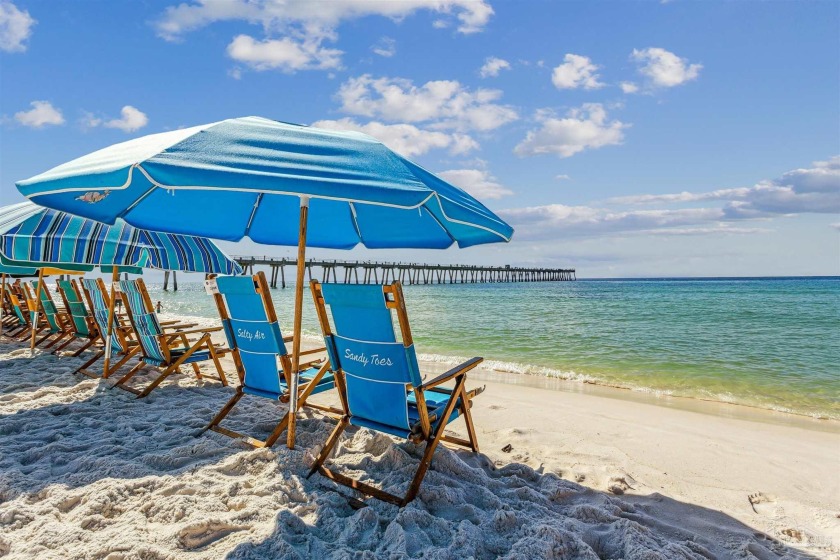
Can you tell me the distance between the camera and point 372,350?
8.54 feet

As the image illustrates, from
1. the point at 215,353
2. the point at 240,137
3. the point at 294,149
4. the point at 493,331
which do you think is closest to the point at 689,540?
the point at 294,149

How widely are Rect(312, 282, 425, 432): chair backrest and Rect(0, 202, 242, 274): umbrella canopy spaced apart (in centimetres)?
309

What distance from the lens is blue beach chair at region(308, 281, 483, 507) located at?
2473mm

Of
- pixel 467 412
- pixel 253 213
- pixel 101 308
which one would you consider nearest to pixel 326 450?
pixel 467 412

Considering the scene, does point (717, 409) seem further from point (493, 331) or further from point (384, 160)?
point (493, 331)

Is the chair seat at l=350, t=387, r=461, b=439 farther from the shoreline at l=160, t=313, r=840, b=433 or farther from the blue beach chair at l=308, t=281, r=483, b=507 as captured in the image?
the shoreline at l=160, t=313, r=840, b=433

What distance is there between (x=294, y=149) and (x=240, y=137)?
26 centimetres

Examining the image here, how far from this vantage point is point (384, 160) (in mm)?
2400

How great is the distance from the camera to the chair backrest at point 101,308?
490 cm

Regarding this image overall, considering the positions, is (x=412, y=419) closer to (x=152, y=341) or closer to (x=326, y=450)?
(x=326, y=450)

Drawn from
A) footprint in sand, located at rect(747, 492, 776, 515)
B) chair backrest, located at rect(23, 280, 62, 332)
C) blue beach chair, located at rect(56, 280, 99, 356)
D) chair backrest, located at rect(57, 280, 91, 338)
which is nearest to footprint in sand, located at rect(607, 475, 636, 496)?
footprint in sand, located at rect(747, 492, 776, 515)

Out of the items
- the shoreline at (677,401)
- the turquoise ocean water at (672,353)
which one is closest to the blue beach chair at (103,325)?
the shoreline at (677,401)

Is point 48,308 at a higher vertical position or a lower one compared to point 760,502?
higher

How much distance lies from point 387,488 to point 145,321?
2.93 meters
